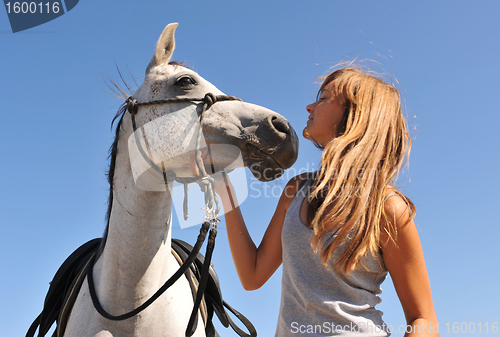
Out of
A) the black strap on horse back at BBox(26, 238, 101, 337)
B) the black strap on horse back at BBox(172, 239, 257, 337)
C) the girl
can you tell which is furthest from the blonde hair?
the black strap on horse back at BBox(26, 238, 101, 337)

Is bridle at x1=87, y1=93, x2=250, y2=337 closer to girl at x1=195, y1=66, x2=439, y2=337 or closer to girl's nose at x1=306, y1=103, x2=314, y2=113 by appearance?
girl at x1=195, y1=66, x2=439, y2=337

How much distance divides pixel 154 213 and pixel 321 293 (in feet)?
3.64

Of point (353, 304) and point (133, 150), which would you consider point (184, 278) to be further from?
point (353, 304)

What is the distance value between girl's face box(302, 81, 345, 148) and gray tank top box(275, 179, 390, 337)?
37cm

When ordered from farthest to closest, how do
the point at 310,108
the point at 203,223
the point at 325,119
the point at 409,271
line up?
the point at 203,223 → the point at 310,108 → the point at 325,119 → the point at 409,271

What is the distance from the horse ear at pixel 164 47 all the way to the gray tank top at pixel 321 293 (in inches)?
61.6

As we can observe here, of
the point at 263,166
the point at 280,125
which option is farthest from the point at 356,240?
the point at 280,125

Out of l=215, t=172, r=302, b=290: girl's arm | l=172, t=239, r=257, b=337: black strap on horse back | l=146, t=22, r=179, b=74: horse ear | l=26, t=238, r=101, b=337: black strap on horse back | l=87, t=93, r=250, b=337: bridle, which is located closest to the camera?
l=215, t=172, r=302, b=290: girl's arm

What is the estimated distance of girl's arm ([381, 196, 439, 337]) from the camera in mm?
1233

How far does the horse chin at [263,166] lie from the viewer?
1945mm

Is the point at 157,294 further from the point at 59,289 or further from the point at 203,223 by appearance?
the point at 59,289

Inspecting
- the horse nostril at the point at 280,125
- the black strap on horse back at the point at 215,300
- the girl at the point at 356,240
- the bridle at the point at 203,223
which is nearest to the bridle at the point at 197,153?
the bridle at the point at 203,223

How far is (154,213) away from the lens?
2.04 meters

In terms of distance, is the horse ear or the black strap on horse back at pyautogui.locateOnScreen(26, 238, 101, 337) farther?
the black strap on horse back at pyautogui.locateOnScreen(26, 238, 101, 337)
